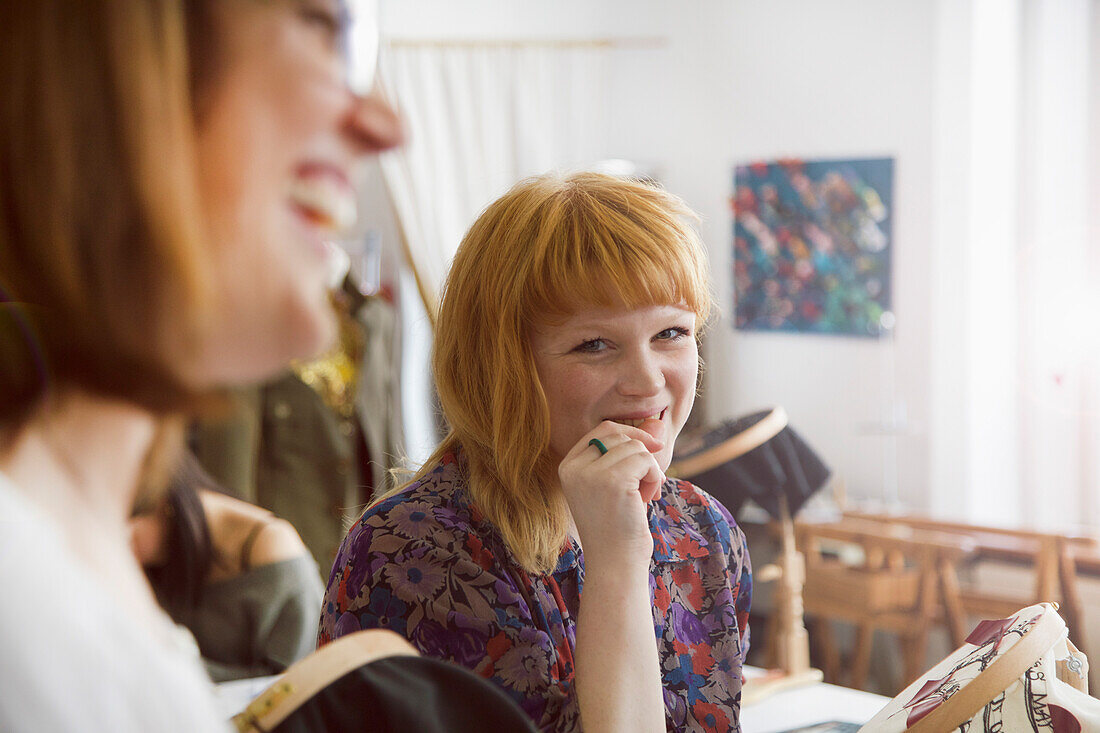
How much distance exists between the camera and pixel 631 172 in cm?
409

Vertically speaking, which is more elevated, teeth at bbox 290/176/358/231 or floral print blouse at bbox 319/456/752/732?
teeth at bbox 290/176/358/231

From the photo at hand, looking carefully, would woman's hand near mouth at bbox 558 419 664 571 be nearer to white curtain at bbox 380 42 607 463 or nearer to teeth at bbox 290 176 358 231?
teeth at bbox 290 176 358 231

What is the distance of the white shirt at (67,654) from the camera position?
0.22 m

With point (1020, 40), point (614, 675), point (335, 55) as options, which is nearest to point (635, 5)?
point (1020, 40)

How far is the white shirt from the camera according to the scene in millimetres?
219

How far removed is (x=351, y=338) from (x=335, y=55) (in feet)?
9.13

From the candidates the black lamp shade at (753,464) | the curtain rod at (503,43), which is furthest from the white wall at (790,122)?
the black lamp shade at (753,464)

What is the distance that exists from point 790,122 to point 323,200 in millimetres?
4110

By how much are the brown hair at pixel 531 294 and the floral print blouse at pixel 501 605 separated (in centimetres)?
3

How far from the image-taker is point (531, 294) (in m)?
0.97

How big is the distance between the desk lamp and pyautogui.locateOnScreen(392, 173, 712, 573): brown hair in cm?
52

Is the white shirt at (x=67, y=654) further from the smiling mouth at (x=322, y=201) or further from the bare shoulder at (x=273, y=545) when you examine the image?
the bare shoulder at (x=273, y=545)

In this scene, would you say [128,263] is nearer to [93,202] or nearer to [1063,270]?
[93,202]

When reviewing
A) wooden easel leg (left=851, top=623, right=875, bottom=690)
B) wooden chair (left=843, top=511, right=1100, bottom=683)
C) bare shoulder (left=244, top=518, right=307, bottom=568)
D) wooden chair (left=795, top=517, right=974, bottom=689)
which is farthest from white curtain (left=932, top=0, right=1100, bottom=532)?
bare shoulder (left=244, top=518, right=307, bottom=568)
